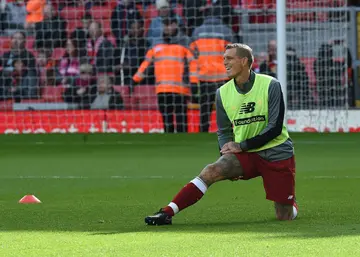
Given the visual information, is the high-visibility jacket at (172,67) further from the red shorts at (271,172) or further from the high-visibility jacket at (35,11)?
the red shorts at (271,172)

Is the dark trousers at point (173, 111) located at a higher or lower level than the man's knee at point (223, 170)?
lower

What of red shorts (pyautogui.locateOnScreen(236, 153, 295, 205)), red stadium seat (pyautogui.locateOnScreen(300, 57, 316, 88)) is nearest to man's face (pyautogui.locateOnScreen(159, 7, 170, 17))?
red stadium seat (pyautogui.locateOnScreen(300, 57, 316, 88))

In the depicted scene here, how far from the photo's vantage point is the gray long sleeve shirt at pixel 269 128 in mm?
8500

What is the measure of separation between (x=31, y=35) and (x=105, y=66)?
1527 mm

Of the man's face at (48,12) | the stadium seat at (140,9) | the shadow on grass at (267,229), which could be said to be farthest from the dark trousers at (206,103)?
the shadow on grass at (267,229)

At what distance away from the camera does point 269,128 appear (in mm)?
8516

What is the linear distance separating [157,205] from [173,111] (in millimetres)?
10097

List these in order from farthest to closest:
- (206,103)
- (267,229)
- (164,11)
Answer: (164,11) < (206,103) < (267,229)

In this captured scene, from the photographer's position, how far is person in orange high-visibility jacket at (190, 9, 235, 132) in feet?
64.7

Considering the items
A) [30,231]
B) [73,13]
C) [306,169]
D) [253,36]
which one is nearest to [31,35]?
[73,13]

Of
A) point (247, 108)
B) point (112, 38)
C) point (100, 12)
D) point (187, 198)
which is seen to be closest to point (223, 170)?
point (187, 198)

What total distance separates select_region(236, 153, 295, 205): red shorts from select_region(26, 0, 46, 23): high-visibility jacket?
13.6 m

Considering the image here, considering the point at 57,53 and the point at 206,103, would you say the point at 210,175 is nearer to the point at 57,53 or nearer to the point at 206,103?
the point at 206,103

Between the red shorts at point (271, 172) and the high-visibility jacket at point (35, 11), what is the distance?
13583 mm
